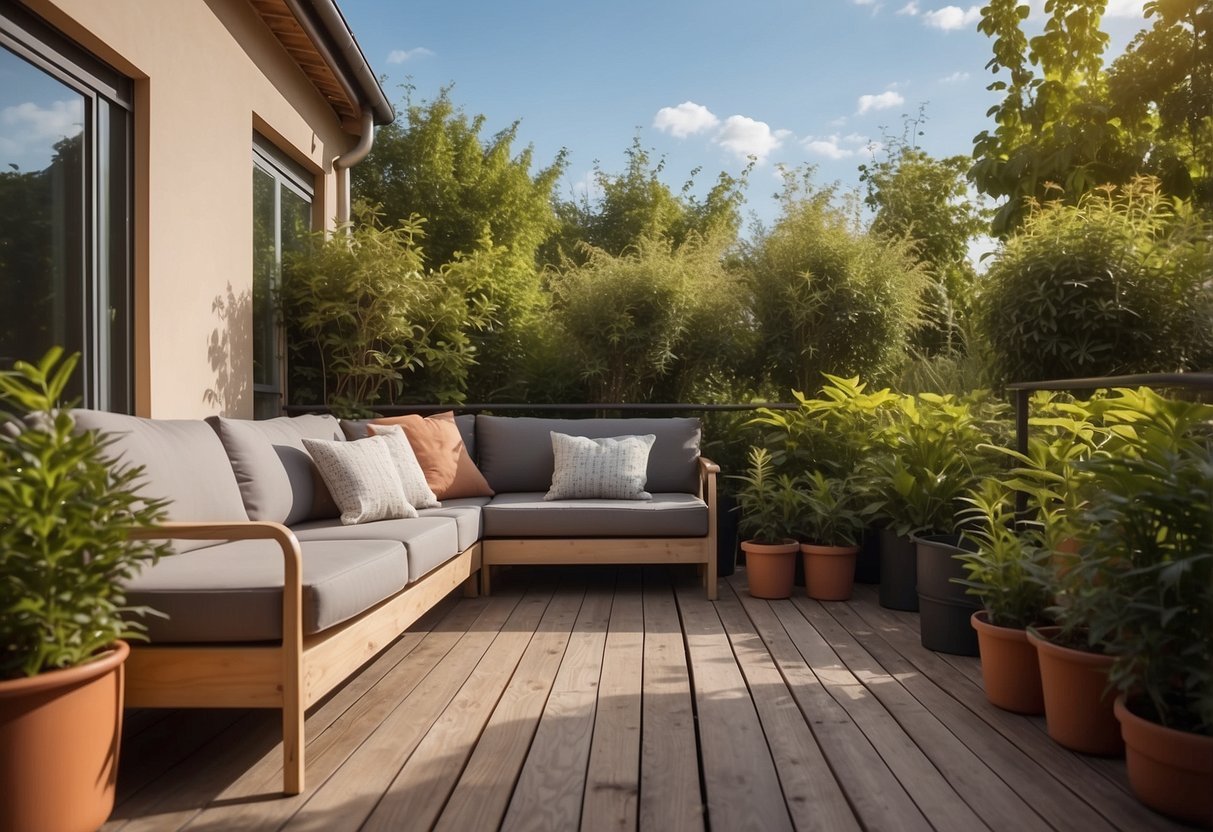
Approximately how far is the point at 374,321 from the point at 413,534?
87.4 inches

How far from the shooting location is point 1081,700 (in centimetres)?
206

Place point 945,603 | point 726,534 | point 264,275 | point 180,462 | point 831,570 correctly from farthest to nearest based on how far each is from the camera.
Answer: point 264,275 → point 726,534 → point 831,570 → point 945,603 → point 180,462

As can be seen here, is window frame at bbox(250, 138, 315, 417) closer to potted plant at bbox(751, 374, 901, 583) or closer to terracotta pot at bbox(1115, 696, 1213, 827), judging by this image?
potted plant at bbox(751, 374, 901, 583)

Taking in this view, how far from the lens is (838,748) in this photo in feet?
7.04

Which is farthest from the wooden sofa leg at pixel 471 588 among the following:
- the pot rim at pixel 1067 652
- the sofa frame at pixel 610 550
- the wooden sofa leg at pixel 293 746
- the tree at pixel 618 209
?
the tree at pixel 618 209

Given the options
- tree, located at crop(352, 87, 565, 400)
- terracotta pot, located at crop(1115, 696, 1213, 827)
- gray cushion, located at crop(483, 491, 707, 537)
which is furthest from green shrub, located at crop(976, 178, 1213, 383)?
tree, located at crop(352, 87, 565, 400)

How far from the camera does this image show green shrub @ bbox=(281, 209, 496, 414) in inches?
→ 187

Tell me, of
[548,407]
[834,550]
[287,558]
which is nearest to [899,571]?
[834,550]

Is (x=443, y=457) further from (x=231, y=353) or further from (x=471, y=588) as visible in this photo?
(x=231, y=353)

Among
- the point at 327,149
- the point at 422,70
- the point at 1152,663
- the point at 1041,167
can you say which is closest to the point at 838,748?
the point at 1152,663

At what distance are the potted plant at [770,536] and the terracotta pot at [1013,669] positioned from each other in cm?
159

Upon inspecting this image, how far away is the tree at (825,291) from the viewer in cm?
496

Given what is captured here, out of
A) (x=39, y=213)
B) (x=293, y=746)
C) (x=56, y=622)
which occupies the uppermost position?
(x=39, y=213)

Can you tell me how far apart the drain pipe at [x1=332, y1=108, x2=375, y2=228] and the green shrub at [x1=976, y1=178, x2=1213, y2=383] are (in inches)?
168
